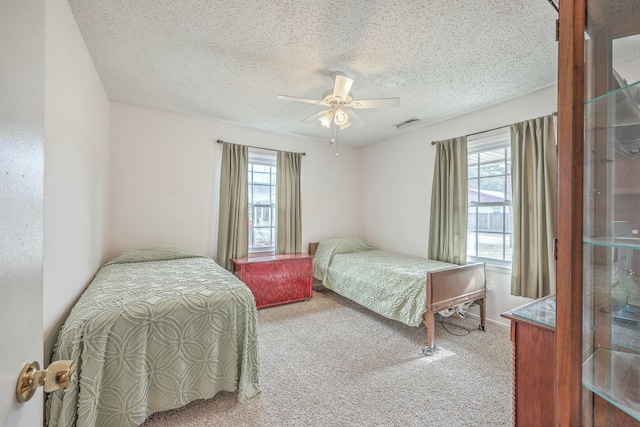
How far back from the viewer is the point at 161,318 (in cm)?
153

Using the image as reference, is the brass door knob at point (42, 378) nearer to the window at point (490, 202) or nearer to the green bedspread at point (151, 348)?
the green bedspread at point (151, 348)

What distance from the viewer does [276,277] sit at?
11.7 feet

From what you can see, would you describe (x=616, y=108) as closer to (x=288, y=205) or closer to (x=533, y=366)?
(x=533, y=366)

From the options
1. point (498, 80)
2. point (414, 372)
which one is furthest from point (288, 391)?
point (498, 80)

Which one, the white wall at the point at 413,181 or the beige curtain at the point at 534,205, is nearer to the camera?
the beige curtain at the point at 534,205

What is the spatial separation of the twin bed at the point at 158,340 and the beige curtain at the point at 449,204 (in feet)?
3.04

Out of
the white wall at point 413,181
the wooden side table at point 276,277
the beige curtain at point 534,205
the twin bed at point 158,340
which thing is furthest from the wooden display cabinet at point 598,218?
the wooden side table at point 276,277

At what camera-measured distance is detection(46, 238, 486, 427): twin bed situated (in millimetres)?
1319

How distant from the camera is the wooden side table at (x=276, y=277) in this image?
11.2 feet

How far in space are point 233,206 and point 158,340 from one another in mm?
2289

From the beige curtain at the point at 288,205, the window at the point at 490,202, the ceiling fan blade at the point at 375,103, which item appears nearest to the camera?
the ceiling fan blade at the point at 375,103

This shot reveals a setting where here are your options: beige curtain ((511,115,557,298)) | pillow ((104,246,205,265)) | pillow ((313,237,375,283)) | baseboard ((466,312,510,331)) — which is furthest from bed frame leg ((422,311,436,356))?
pillow ((104,246,205,265))

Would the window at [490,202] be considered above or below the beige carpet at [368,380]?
above

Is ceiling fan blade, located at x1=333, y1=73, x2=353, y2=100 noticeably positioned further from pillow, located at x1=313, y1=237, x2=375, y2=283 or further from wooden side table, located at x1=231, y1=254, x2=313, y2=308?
pillow, located at x1=313, y1=237, x2=375, y2=283
